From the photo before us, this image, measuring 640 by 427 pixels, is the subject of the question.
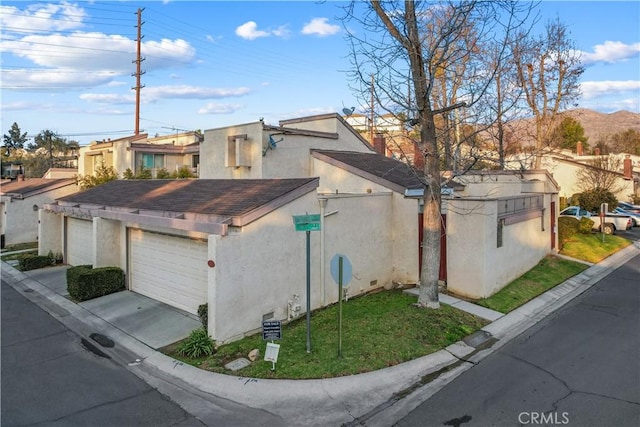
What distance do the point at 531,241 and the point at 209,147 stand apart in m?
15.5

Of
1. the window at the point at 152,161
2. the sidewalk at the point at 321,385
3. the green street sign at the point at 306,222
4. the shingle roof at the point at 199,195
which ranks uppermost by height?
the window at the point at 152,161

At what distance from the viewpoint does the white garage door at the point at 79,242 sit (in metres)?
16.9

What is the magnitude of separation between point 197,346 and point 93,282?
644 centimetres

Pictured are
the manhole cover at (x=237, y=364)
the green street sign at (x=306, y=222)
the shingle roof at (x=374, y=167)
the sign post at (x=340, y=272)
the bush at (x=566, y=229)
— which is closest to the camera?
the manhole cover at (x=237, y=364)

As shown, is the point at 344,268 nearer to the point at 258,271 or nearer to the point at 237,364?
the point at 258,271

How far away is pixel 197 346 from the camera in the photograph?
28.8 ft

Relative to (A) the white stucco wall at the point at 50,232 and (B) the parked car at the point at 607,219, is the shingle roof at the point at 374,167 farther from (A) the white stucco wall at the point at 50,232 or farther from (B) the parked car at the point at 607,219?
(B) the parked car at the point at 607,219

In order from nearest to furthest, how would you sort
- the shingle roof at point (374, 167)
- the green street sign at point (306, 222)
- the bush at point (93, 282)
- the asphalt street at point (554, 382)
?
the asphalt street at point (554, 382) → the green street sign at point (306, 222) → the bush at point (93, 282) → the shingle roof at point (374, 167)

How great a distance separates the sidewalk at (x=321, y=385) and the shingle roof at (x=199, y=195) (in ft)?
12.0

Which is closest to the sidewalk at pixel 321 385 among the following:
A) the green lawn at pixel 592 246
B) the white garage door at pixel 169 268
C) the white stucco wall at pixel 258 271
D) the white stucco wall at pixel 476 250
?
the white stucco wall at pixel 258 271

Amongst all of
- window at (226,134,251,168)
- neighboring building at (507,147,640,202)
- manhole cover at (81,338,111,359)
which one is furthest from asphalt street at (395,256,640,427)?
neighboring building at (507,147,640,202)

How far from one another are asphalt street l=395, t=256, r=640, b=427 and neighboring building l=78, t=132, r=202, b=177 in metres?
27.3

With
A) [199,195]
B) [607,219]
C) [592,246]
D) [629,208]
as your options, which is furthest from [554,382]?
[629,208]

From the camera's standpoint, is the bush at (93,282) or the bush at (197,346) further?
the bush at (93,282)
